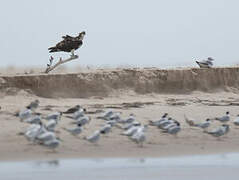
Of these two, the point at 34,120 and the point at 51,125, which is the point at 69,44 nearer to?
the point at 34,120

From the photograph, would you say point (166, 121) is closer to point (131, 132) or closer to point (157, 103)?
point (131, 132)

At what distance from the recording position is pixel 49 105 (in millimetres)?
19844

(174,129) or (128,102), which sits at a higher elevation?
(128,102)

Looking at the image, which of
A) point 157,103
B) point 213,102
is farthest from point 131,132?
point 213,102

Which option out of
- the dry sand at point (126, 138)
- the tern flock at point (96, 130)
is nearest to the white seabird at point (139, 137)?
the tern flock at point (96, 130)

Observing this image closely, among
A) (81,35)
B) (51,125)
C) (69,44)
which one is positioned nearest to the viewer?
(51,125)

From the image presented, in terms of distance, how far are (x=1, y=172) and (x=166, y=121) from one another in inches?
206

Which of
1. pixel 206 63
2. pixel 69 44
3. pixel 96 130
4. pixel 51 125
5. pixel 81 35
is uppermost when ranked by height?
pixel 81 35

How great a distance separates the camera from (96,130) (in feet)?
55.1

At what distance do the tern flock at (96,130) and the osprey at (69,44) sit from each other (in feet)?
19.4

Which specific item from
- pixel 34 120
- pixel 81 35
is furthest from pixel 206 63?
pixel 34 120

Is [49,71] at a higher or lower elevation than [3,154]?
higher

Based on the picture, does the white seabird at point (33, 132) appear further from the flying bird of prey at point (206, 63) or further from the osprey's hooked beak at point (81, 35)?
the flying bird of prey at point (206, 63)

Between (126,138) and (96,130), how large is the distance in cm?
77
